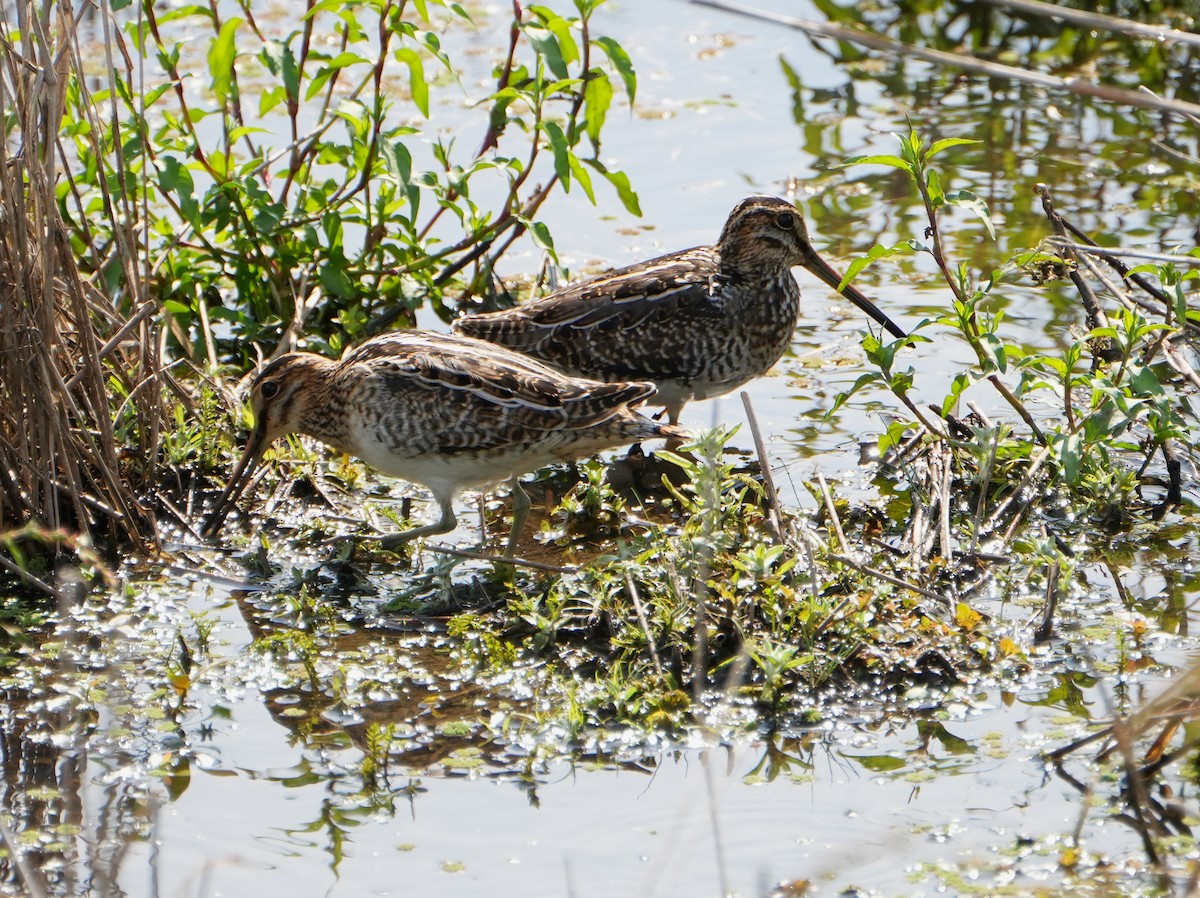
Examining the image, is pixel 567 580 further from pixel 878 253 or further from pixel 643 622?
pixel 878 253

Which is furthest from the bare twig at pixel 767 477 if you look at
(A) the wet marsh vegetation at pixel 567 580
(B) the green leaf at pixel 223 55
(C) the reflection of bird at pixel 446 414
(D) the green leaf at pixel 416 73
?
(B) the green leaf at pixel 223 55

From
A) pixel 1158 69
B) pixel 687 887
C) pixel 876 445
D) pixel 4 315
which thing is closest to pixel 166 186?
pixel 4 315

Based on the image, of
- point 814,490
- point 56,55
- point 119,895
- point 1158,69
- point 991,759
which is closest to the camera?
point 119,895

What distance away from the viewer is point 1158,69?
9.38 m

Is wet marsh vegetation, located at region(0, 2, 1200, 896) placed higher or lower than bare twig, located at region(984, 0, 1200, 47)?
lower

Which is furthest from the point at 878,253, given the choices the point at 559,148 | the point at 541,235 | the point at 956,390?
the point at 541,235

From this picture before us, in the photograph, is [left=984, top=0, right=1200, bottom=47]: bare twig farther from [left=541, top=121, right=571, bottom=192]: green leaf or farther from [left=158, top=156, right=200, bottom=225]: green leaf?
[left=158, top=156, right=200, bottom=225]: green leaf

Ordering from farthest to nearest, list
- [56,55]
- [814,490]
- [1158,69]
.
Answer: [1158,69] < [814,490] < [56,55]

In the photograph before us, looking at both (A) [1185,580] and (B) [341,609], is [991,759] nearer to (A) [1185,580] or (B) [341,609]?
(A) [1185,580]

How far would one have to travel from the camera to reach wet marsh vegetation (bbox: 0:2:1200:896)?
3.97 meters

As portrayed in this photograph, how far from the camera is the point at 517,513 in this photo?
561cm

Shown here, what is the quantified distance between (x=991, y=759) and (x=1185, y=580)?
4.37 feet

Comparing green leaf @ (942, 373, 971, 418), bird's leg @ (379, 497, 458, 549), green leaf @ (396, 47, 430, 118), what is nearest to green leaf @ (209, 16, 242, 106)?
green leaf @ (396, 47, 430, 118)

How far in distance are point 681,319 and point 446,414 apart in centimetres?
134
